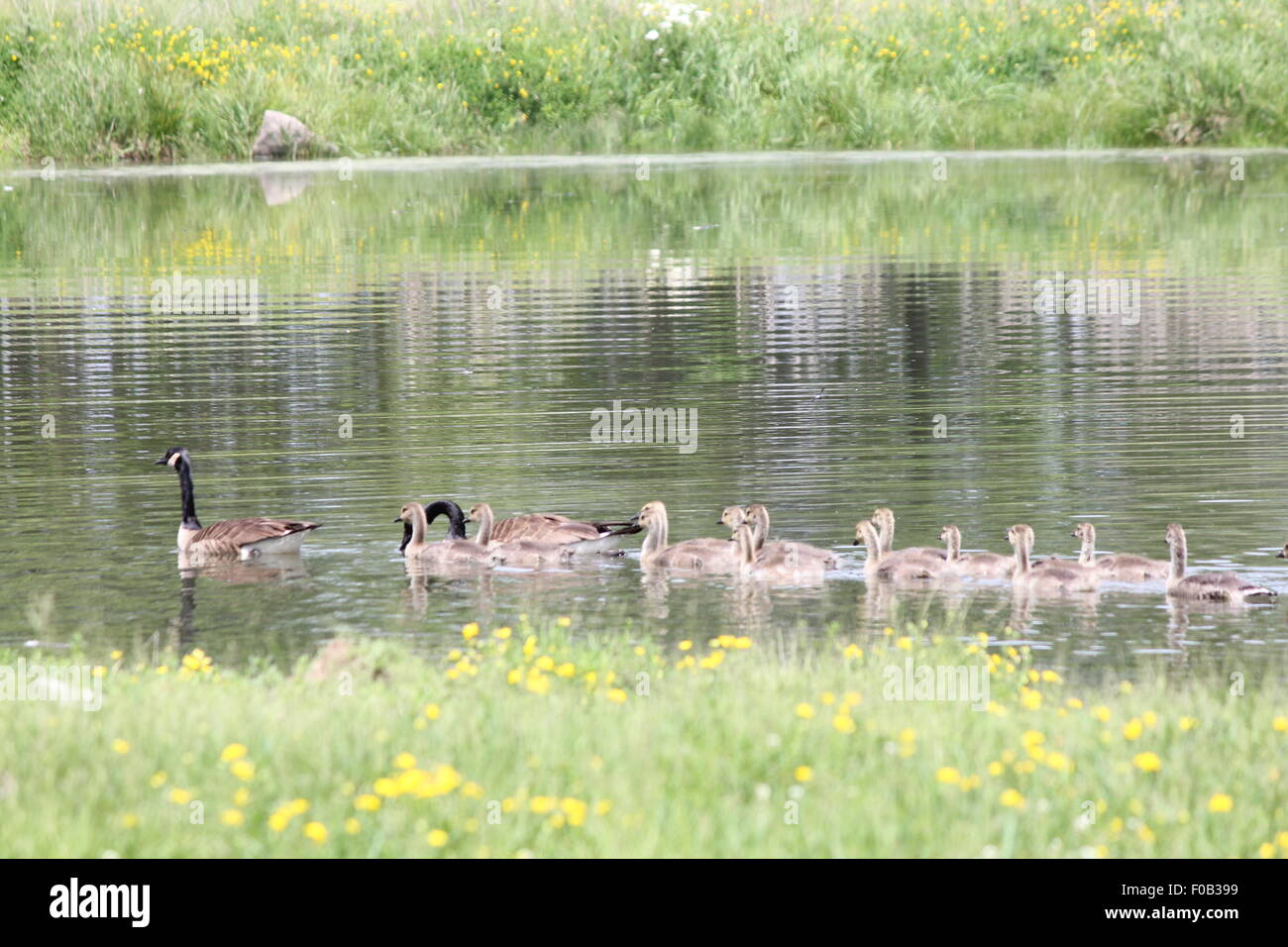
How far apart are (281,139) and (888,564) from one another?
32.6m

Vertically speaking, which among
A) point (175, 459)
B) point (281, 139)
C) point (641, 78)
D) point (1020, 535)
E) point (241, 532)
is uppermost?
point (641, 78)

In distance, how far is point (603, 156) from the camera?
146 feet

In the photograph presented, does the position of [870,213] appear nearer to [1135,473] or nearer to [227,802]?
[1135,473]

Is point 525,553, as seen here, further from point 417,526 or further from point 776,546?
point 776,546

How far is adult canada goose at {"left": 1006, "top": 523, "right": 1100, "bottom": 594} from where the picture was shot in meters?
12.9

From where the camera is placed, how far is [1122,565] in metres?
13.0

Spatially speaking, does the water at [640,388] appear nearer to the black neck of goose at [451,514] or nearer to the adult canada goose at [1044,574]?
the adult canada goose at [1044,574]

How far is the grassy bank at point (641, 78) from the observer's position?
4300cm

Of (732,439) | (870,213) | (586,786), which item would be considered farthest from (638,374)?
(870,213)

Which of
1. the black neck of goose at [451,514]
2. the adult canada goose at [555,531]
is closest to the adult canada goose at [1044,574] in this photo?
the adult canada goose at [555,531]

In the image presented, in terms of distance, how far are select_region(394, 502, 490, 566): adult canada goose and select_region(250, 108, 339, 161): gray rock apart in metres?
30.4

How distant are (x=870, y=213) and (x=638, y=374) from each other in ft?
54.7

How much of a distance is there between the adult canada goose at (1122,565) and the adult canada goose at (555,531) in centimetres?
322

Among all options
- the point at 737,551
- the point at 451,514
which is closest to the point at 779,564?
the point at 737,551
